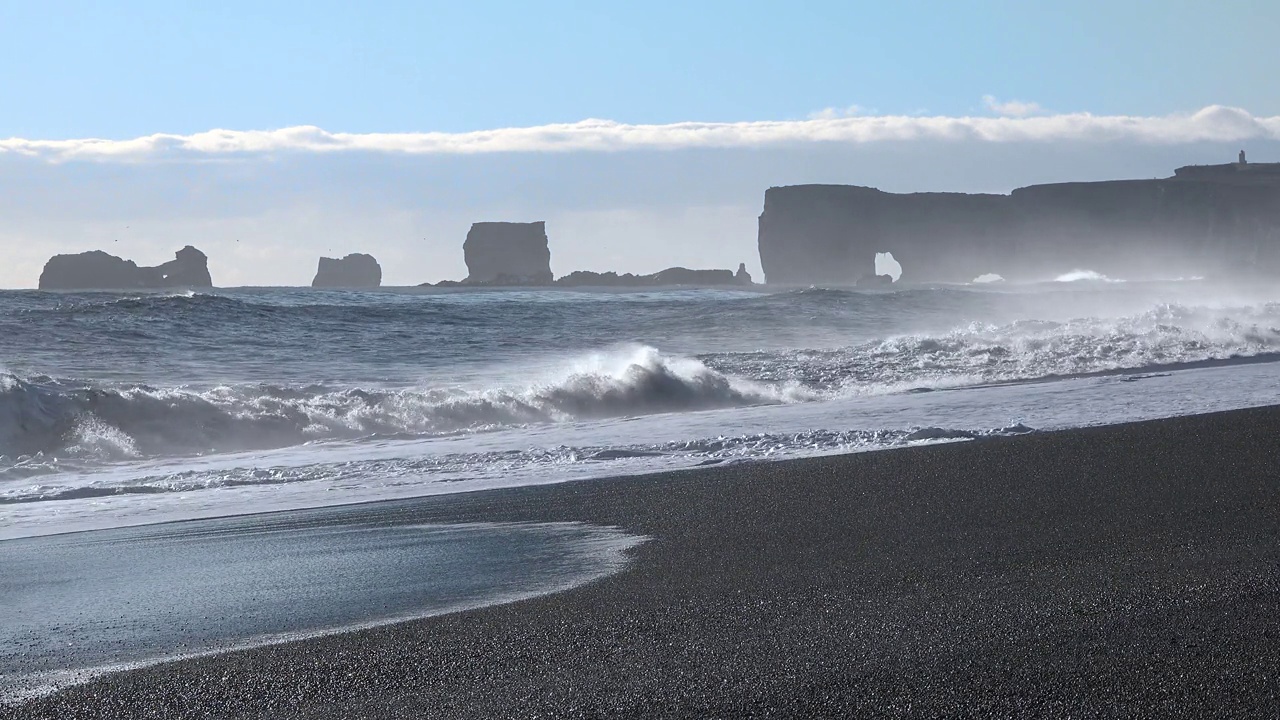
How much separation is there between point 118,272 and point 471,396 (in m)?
52.6

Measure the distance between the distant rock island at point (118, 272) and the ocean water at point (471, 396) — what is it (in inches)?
1531

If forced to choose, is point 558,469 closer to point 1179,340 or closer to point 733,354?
point 733,354

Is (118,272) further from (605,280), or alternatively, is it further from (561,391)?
(561,391)

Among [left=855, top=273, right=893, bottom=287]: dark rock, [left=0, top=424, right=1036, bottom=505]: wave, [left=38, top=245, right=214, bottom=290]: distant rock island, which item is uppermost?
[left=38, top=245, right=214, bottom=290]: distant rock island

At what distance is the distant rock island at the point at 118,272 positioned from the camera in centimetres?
5881

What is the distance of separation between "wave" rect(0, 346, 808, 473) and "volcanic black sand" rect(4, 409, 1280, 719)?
5891 mm

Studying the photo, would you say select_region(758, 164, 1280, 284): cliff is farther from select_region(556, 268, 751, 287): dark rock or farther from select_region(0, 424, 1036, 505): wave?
select_region(0, 424, 1036, 505): wave

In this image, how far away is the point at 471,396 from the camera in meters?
12.4

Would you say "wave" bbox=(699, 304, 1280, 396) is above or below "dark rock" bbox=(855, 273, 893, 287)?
below

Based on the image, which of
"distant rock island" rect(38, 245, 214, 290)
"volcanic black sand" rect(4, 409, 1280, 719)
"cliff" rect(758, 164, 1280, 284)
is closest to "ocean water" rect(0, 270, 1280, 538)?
"volcanic black sand" rect(4, 409, 1280, 719)

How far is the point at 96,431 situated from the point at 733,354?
9.60 meters

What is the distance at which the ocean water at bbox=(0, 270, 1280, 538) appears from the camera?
26.8ft

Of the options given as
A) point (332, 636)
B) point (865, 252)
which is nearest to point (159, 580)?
point (332, 636)

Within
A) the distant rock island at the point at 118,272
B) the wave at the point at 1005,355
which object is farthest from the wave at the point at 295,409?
the distant rock island at the point at 118,272
